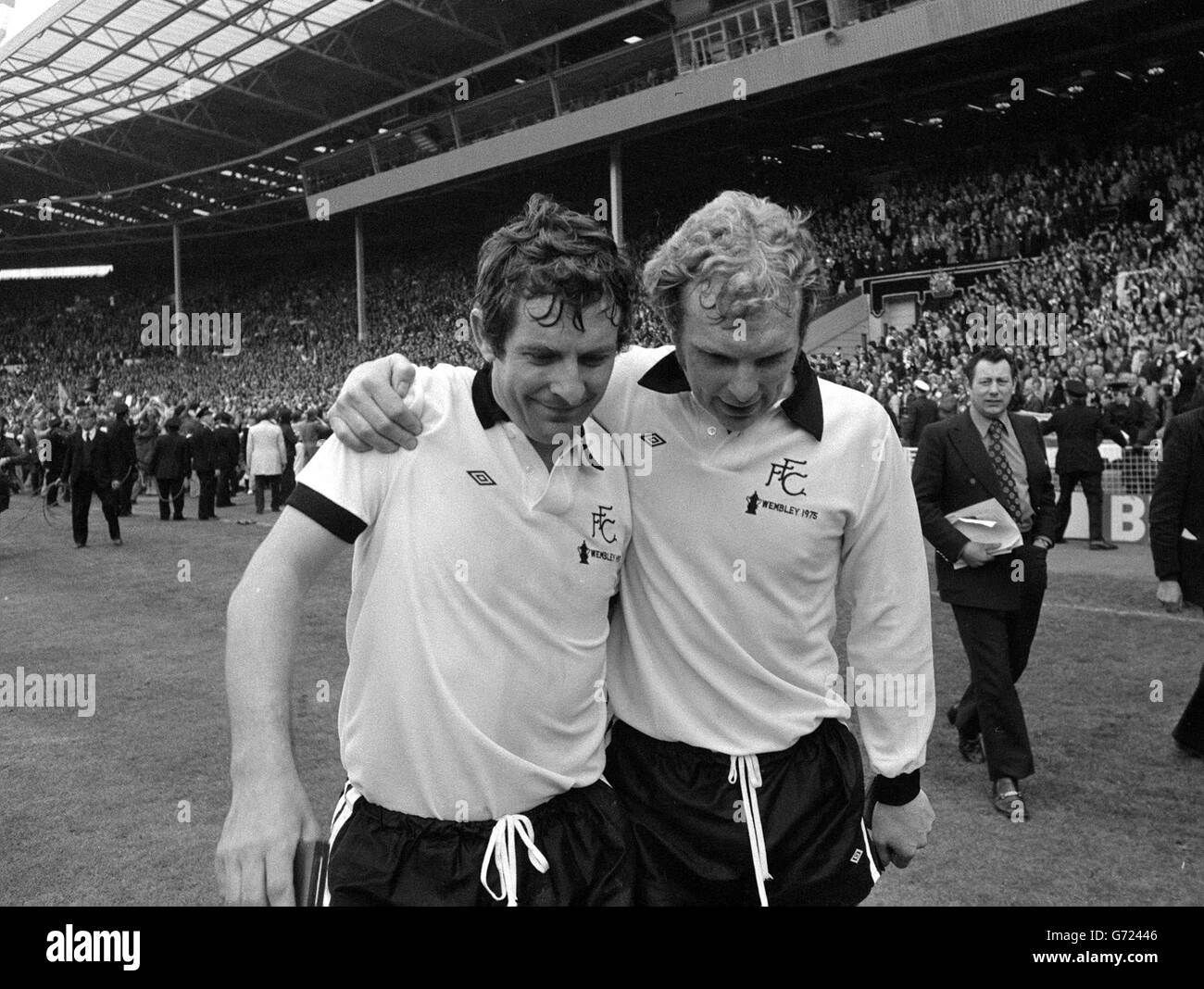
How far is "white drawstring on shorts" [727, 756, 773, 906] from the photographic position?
7.09ft

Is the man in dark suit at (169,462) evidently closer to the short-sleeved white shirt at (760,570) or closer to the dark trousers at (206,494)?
the dark trousers at (206,494)

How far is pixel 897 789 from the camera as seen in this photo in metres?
2.28

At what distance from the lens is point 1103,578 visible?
32.5 feet

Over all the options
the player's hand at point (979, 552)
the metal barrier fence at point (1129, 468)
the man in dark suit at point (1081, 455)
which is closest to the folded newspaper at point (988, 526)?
the player's hand at point (979, 552)

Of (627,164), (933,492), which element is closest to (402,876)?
(933,492)

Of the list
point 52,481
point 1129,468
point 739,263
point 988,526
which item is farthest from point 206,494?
point 739,263

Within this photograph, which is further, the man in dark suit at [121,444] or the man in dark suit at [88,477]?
the man in dark suit at [121,444]

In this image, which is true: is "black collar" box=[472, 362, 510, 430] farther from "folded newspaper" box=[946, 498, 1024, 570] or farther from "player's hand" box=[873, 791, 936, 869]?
"folded newspaper" box=[946, 498, 1024, 570]

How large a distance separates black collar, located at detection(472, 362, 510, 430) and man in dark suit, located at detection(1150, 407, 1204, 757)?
431cm

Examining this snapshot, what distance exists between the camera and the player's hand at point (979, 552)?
4.67 metres

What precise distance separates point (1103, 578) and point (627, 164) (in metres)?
27.2

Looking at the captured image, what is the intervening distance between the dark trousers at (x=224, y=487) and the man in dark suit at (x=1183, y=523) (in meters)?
16.3

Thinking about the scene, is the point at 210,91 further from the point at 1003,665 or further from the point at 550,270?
the point at 550,270
